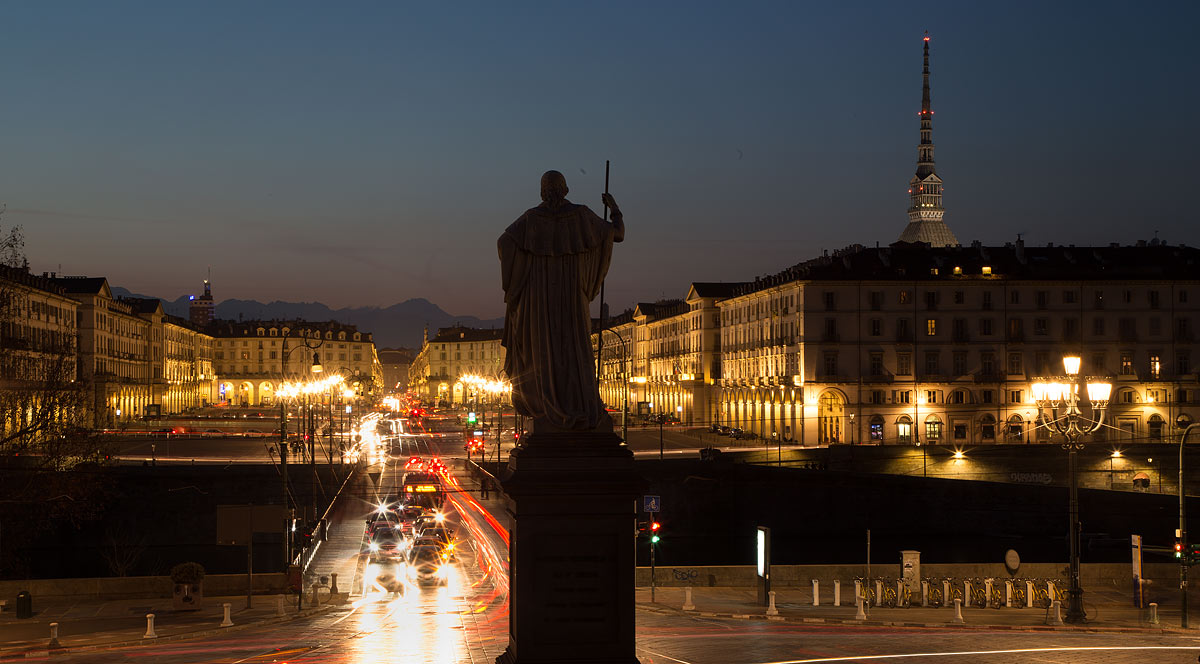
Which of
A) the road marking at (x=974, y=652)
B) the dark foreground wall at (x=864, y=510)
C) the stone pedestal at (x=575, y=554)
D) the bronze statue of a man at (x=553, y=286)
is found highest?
the bronze statue of a man at (x=553, y=286)

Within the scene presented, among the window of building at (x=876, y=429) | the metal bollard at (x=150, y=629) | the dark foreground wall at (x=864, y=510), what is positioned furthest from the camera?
the window of building at (x=876, y=429)

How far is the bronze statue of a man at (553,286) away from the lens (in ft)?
42.5

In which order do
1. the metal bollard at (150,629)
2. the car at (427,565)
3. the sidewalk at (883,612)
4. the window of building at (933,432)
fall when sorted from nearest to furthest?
1. the metal bollard at (150,629)
2. the sidewalk at (883,612)
3. the car at (427,565)
4. the window of building at (933,432)

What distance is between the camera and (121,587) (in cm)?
3916

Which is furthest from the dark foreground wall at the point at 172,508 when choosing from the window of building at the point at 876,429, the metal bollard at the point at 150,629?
the window of building at the point at 876,429

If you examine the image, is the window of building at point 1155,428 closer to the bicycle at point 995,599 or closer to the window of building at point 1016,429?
the window of building at point 1016,429

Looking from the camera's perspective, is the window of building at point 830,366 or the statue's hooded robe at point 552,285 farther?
the window of building at point 830,366

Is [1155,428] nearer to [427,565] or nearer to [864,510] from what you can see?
[864,510]

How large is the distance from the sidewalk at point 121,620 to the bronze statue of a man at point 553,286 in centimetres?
2085

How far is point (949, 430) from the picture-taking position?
97438mm

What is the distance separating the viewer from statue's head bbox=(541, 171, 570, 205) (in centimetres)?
1324

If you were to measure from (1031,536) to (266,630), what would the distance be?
56.6m

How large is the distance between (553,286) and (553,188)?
1096mm

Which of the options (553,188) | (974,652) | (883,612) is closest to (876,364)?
(883,612)
